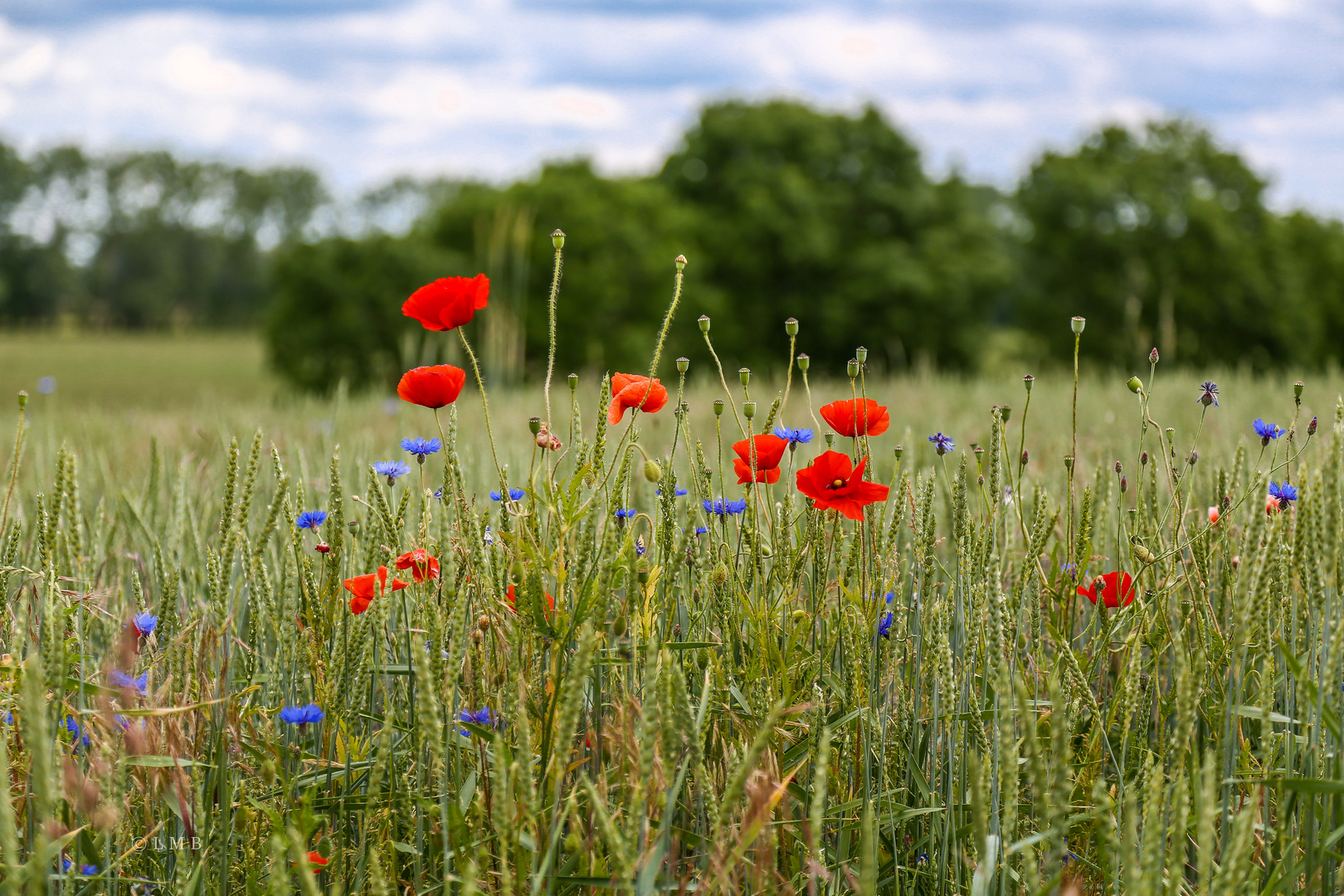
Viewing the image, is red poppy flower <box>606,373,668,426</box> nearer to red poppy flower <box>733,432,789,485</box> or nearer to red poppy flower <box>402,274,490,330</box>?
red poppy flower <box>733,432,789,485</box>

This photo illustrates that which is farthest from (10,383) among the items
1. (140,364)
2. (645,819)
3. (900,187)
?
(645,819)

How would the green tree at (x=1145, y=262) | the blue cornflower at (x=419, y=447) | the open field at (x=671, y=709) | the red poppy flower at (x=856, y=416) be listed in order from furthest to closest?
the green tree at (x=1145, y=262)
the blue cornflower at (x=419, y=447)
the red poppy flower at (x=856, y=416)
the open field at (x=671, y=709)

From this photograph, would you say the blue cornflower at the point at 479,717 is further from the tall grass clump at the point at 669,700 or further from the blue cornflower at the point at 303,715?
the blue cornflower at the point at 303,715

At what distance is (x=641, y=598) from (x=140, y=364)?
3508cm

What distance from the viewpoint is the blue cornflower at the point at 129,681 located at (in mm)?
1261

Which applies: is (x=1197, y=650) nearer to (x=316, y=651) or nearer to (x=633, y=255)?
(x=316, y=651)

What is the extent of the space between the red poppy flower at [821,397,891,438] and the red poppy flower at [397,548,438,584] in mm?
701

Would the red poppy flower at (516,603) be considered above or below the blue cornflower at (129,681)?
above

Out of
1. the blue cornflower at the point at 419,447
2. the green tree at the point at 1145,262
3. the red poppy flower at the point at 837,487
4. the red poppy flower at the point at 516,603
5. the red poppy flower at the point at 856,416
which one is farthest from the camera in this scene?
the green tree at the point at 1145,262

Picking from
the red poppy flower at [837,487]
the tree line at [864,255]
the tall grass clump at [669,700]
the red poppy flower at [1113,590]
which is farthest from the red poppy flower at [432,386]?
the tree line at [864,255]

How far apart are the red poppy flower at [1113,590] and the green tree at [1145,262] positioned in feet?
74.5

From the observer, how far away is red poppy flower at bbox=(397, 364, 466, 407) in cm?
153

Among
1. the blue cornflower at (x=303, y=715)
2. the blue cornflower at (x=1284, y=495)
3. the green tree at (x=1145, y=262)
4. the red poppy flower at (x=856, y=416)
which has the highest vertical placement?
the green tree at (x=1145, y=262)

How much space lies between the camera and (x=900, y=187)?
24.1 metres
